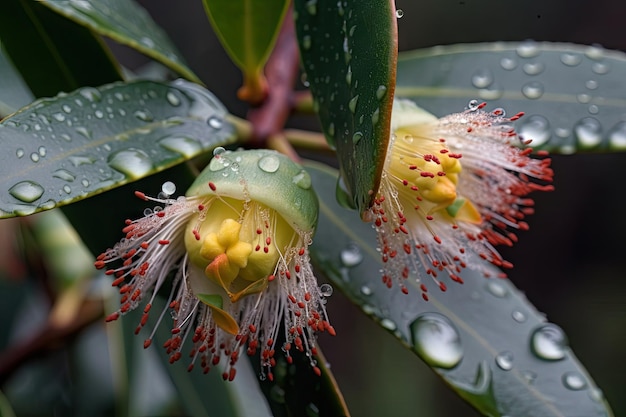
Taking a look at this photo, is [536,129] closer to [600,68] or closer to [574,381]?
[600,68]

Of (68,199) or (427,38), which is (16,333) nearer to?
(68,199)

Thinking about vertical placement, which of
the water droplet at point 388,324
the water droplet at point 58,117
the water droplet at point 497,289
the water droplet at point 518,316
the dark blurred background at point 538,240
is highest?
the water droplet at point 58,117

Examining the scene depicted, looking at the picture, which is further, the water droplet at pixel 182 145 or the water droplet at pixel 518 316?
the water droplet at pixel 518 316

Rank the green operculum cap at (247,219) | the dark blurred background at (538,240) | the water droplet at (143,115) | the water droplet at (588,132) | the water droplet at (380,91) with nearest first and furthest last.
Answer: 1. the water droplet at (380,91)
2. the green operculum cap at (247,219)
3. the water droplet at (143,115)
4. the water droplet at (588,132)
5. the dark blurred background at (538,240)

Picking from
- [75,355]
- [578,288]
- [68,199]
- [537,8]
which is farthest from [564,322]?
[68,199]

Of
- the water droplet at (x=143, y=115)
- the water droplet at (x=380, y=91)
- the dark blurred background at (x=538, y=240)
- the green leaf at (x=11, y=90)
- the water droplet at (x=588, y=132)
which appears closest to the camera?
the water droplet at (x=380, y=91)

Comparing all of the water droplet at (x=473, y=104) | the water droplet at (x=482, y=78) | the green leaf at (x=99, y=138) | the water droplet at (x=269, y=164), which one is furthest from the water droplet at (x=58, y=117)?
the water droplet at (x=482, y=78)

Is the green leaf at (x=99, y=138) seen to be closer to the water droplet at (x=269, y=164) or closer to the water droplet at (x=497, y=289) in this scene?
the water droplet at (x=269, y=164)
